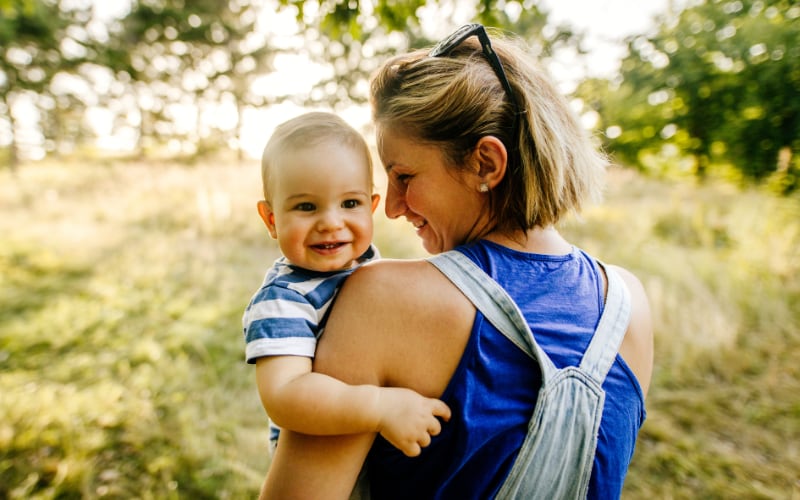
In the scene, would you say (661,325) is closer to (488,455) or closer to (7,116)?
(488,455)

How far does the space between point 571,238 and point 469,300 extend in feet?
24.4

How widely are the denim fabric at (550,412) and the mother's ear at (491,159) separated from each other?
12.4 inches

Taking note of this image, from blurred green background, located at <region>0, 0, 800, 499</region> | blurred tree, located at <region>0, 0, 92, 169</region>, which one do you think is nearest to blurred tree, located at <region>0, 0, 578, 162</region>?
blurred tree, located at <region>0, 0, 92, 169</region>

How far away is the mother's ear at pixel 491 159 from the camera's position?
3.92ft

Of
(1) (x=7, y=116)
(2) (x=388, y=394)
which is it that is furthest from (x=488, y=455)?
(1) (x=7, y=116)

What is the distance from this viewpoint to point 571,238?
25.9 ft

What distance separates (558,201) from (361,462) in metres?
0.85

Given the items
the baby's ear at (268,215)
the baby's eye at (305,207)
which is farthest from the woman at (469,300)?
the baby's ear at (268,215)

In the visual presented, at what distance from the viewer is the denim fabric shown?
0.97 meters

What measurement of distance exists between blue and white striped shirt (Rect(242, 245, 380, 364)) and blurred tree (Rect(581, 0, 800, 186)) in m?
3.10

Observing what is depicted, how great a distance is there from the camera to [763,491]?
257cm

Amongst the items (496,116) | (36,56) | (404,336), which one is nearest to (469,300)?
(404,336)

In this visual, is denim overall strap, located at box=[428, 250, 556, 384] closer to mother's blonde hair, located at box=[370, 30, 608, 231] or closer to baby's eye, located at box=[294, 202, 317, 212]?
mother's blonde hair, located at box=[370, 30, 608, 231]

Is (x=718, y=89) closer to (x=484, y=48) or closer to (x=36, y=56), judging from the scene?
(x=484, y=48)
